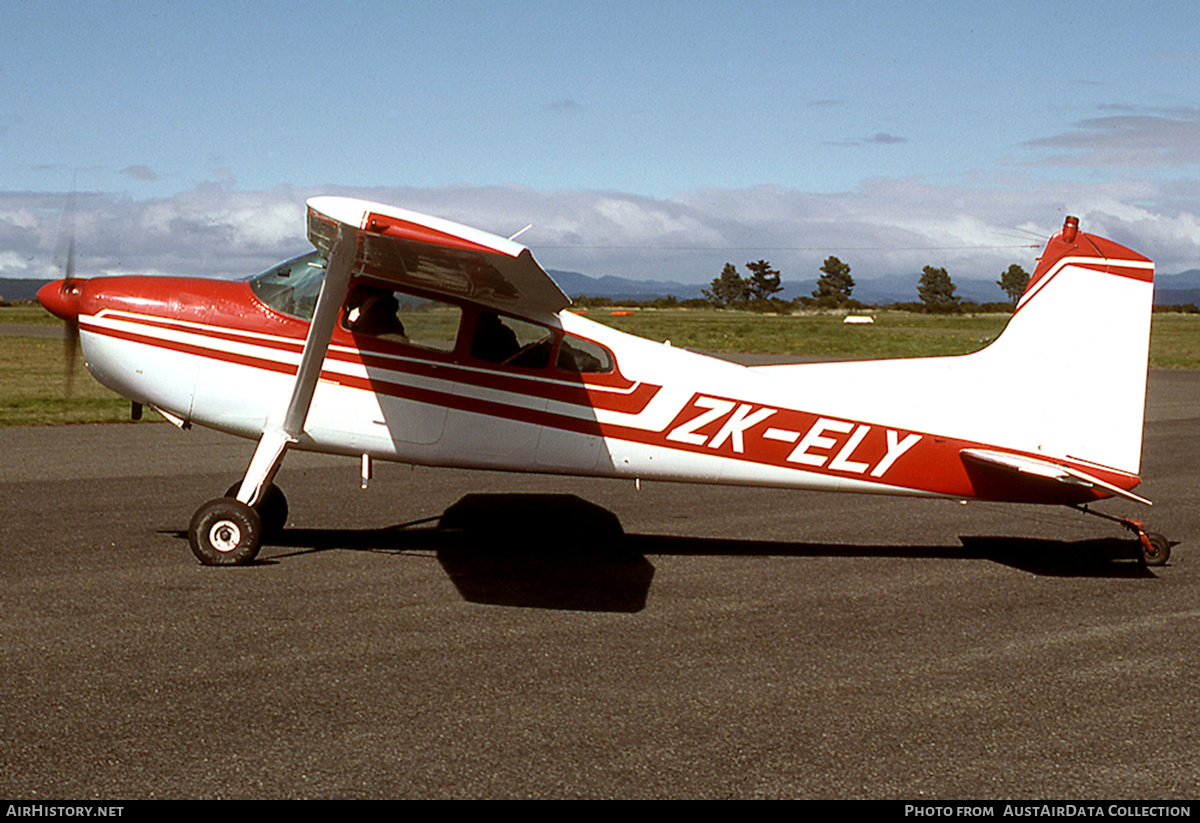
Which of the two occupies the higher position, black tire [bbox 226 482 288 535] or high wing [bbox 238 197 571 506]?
high wing [bbox 238 197 571 506]

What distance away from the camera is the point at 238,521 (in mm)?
8109

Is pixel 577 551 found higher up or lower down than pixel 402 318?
lower down

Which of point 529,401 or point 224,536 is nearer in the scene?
point 224,536

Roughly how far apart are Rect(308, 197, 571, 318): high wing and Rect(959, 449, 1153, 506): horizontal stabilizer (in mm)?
3560

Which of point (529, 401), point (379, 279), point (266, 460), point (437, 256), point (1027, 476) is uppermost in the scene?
point (437, 256)

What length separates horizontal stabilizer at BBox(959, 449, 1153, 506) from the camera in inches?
315

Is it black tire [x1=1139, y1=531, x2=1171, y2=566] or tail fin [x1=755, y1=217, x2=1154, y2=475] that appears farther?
black tire [x1=1139, y1=531, x2=1171, y2=566]

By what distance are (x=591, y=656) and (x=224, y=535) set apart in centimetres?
353

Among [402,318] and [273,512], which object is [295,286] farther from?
[273,512]

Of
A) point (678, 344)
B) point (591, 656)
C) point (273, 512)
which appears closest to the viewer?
point (591, 656)

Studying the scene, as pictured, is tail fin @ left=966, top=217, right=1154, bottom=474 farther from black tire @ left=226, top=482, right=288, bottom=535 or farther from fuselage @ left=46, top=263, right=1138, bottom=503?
black tire @ left=226, top=482, right=288, bottom=535

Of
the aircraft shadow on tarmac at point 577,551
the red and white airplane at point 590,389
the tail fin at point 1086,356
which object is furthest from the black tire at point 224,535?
the tail fin at point 1086,356

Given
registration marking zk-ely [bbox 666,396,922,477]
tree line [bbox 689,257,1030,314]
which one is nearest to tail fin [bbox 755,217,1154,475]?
registration marking zk-ely [bbox 666,396,922,477]

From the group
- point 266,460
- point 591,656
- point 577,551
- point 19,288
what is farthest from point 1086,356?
point 19,288
